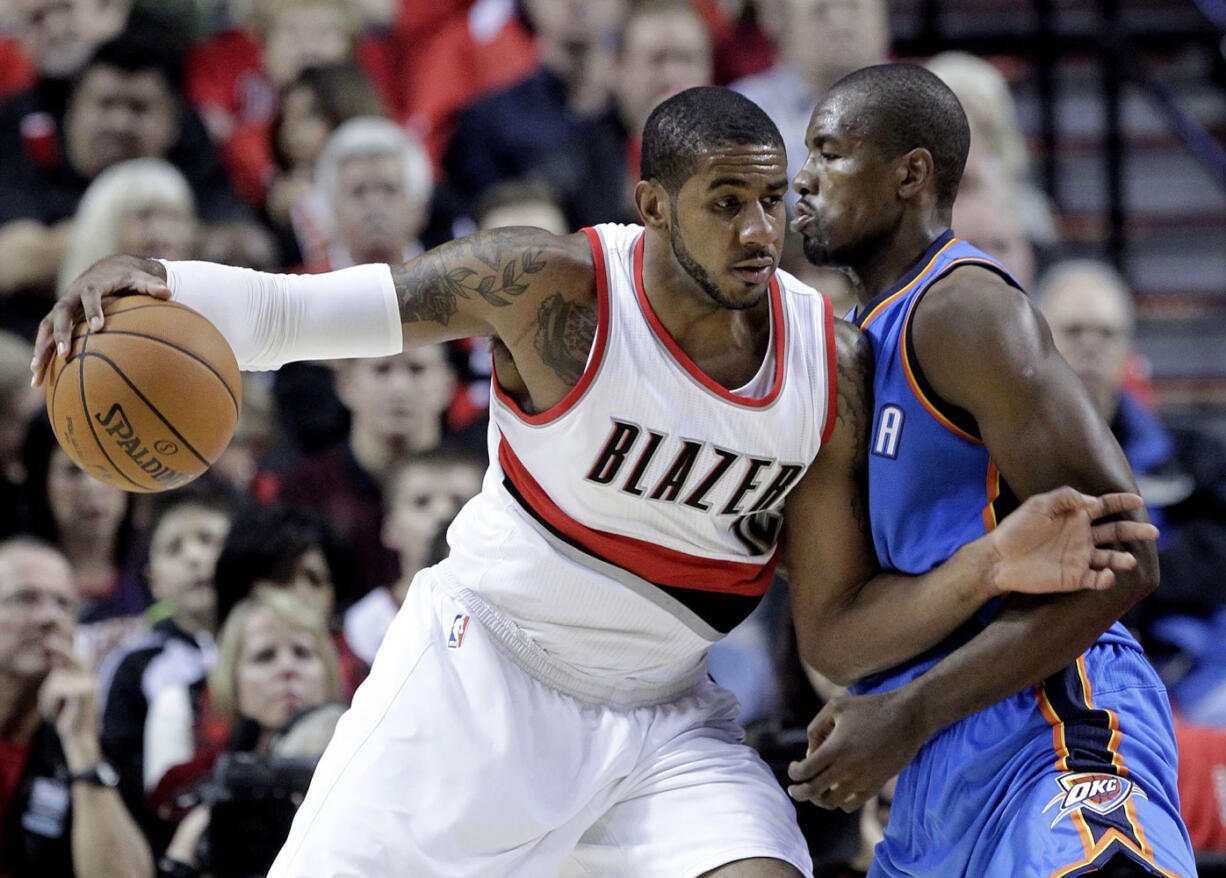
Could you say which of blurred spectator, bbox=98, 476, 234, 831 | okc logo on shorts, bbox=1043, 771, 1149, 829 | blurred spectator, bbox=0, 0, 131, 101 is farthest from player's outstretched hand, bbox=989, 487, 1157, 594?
blurred spectator, bbox=0, 0, 131, 101

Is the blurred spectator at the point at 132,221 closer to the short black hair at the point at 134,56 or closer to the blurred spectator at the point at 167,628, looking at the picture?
the short black hair at the point at 134,56

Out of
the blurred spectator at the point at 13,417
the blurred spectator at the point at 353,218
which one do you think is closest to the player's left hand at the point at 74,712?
the blurred spectator at the point at 13,417

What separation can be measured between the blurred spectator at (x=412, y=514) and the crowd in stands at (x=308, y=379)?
0.04 ft

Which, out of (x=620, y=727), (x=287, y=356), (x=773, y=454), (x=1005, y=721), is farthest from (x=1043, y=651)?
(x=287, y=356)

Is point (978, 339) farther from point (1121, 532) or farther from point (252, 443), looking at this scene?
point (252, 443)

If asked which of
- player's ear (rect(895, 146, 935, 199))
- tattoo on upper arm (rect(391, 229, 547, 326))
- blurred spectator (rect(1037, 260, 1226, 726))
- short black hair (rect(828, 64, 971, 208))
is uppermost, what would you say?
short black hair (rect(828, 64, 971, 208))

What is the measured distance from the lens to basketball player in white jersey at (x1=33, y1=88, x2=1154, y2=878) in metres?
3.15

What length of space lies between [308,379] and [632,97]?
6.18 feet

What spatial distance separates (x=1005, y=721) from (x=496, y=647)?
104 cm

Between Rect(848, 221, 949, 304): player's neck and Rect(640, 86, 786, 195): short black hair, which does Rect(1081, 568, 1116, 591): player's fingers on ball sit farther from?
Rect(640, 86, 786, 195): short black hair

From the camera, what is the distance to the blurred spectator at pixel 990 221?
5.98m

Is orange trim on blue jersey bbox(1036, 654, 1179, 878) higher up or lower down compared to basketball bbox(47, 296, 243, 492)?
lower down

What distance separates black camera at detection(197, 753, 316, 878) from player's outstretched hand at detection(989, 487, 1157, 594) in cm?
218

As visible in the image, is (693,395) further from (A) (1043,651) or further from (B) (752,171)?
(A) (1043,651)
